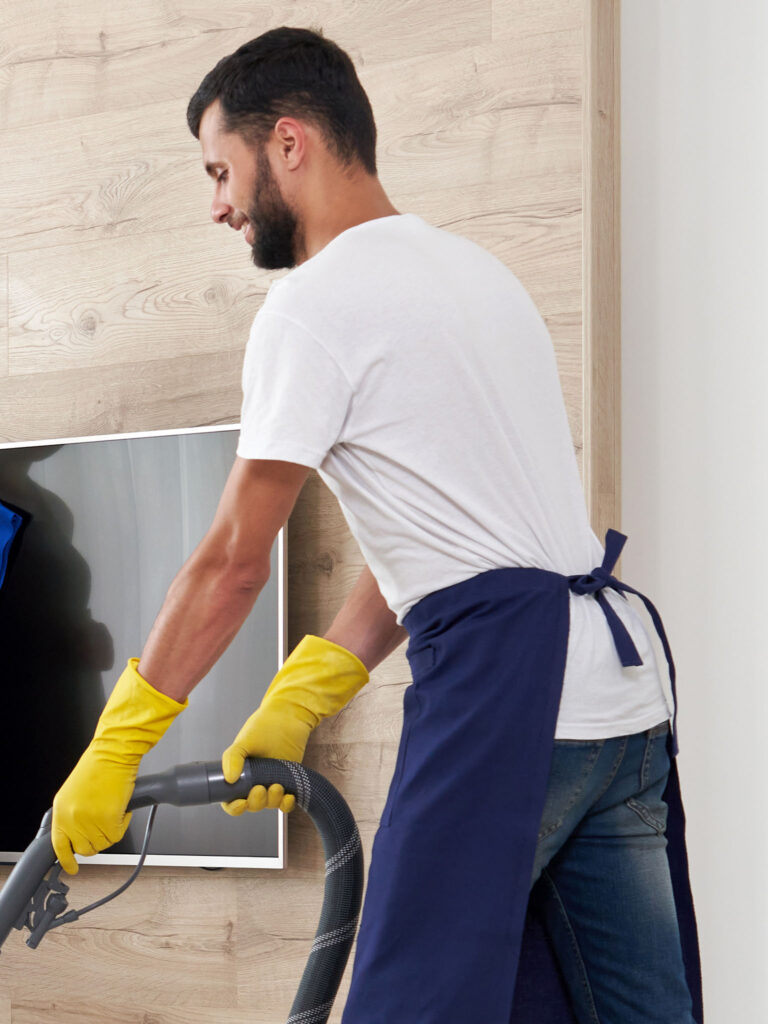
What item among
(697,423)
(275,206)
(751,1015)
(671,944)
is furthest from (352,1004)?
(697,423)

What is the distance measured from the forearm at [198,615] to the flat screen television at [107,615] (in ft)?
2.75

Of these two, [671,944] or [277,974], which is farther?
[277,974]

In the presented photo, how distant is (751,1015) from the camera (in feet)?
6.09

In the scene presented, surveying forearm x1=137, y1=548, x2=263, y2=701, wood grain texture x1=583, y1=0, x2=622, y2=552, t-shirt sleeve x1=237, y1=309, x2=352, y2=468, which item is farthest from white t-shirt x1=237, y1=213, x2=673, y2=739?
wood grain texture x1=583, y1=0, x2=622, y2=552

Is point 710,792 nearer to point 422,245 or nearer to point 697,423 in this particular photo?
point 697,423

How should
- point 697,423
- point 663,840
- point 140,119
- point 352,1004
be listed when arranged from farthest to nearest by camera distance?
point 140,119, point 697,423, point 663,840, point 352,1004

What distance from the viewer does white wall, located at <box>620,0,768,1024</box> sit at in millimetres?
1905

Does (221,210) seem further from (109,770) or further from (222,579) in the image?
(109,770)

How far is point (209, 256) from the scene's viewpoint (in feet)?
7.68

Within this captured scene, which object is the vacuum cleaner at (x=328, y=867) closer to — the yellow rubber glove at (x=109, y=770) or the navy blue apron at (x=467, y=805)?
the yellow rubber glove at (x=109, y=770)

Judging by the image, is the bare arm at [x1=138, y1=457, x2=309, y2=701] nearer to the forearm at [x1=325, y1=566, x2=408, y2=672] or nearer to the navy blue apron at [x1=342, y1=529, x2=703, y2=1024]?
the navy blue apron at [x1=342, y1=529, x2=703, y2=1024]

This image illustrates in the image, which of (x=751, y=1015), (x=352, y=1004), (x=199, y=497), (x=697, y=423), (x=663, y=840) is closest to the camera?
(x=352, y=1004)

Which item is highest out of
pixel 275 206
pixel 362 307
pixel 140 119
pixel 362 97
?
pixel 140 119

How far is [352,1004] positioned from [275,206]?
89 cm
